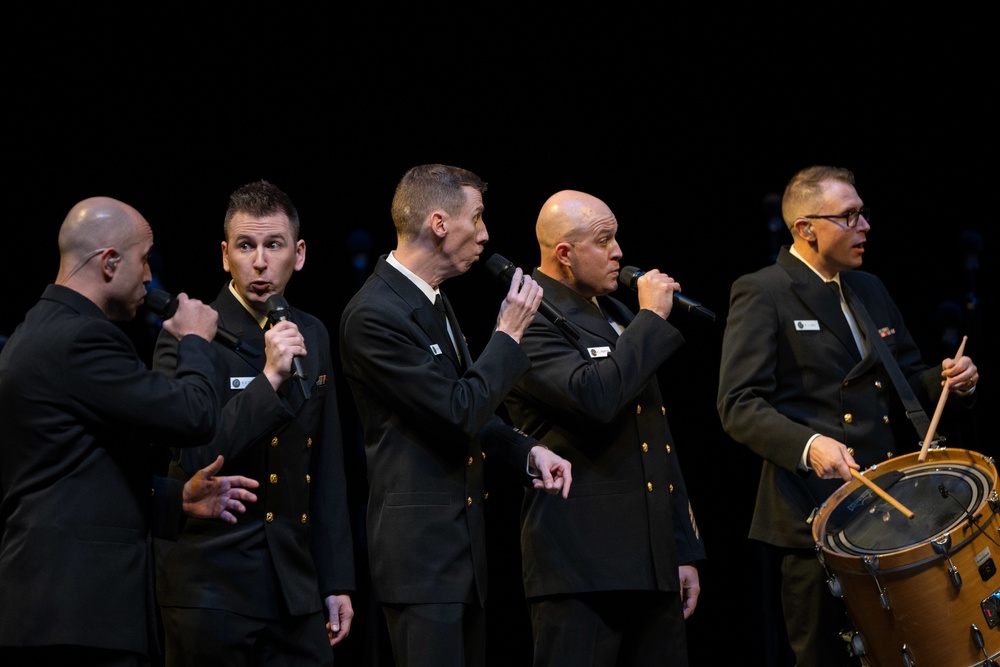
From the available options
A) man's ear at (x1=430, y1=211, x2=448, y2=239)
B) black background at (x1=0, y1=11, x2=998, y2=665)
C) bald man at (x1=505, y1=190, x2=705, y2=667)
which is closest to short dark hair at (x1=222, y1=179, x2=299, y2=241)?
man's ear at (x1=430, y1=211, x2=448, y2=239)

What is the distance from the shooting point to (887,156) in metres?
5.38

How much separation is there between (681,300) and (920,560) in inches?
37.0

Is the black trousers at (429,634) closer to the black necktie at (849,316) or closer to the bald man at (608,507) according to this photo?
the bald man at (608,507)

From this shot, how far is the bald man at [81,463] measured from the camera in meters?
2.32

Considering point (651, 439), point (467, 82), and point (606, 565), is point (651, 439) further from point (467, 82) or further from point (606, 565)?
point (467, 82)

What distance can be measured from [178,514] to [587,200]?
1570 millimetres

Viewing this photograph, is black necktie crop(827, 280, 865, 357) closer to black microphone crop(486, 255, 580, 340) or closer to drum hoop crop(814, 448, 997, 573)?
drum hoop crop(814, 448, 997, 573)

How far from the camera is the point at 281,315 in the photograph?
279 centimetres

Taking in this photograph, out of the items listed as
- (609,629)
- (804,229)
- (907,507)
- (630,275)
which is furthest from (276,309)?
(804,229)

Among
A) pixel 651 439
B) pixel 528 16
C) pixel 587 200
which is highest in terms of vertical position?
pixel 528 16

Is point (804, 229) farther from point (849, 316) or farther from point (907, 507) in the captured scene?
point (907, 507)

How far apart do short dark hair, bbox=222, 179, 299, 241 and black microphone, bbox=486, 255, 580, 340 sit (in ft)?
1.78

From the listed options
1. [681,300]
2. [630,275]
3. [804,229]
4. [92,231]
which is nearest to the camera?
[92,231]

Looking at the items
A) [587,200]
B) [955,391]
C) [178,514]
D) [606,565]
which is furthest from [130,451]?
[955,391]
